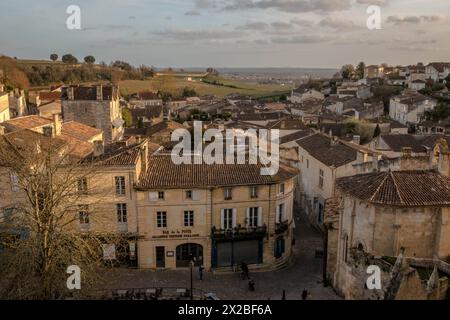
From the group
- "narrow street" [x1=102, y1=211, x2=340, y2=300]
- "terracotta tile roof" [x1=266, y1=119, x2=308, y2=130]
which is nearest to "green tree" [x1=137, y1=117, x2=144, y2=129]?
"terracotta tile roof" [x1=266, y1=119, x2=308, y2=130]

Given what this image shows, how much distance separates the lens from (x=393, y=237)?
25.4m

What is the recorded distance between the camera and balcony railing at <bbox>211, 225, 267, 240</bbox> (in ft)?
111

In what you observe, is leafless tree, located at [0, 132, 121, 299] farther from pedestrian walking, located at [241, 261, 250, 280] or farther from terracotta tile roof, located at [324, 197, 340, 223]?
terracotta tile roof, located at [324, 197, 340, 223]

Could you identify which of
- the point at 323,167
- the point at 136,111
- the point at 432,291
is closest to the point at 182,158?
the point at 323,167

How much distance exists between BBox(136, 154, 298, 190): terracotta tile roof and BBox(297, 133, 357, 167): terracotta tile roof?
7464 millimetres

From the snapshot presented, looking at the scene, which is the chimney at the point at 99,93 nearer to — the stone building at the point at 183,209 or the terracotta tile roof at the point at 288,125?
the terracotta tile roof at the point at 288,125

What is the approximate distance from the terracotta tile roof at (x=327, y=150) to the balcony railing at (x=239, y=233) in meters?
10.9

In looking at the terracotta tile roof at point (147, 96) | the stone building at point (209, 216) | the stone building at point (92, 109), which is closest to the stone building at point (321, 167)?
the stone building at point (209, 216)

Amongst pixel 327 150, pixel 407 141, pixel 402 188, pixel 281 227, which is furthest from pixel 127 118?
pixel 402 188

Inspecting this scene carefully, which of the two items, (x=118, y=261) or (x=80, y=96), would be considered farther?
(x=80, y=96)

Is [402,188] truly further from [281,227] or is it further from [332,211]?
[281,227]

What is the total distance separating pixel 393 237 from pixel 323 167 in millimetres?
18471

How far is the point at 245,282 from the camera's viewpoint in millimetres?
32625

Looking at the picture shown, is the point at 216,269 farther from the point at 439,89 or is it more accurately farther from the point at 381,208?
the point at 439,89
